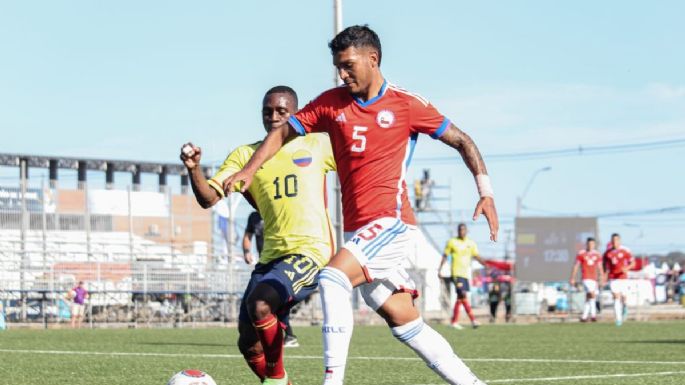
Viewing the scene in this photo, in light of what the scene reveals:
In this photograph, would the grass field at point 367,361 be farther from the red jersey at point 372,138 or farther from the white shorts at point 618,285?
the white shorts at point 618,285

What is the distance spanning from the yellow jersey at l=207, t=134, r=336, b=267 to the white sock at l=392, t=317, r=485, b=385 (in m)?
1.37

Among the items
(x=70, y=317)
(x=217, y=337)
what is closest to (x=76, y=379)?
(x=217, y=337)

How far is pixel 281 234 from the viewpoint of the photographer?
25.0 feet

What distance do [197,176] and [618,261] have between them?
23.0 metres

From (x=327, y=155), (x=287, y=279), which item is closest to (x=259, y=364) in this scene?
(x=287, y=279)

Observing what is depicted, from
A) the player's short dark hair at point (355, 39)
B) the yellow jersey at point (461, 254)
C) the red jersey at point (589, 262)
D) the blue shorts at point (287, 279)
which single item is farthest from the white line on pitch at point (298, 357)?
the red jersey at point (589, 262)

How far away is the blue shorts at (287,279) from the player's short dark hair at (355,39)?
5.33ft

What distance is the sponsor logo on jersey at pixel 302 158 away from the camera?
776 cm

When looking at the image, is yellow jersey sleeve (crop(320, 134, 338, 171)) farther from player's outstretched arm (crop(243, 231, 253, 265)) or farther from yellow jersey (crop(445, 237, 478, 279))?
yellow jersey (crop(445, 237, 478, 279))

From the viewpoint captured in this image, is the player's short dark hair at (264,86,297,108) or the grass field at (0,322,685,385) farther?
the grass field at (0,322,685,385)

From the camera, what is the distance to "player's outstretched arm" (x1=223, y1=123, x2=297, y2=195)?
6051 millimetres

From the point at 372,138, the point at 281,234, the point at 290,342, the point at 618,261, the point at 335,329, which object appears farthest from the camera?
the point at 618,261

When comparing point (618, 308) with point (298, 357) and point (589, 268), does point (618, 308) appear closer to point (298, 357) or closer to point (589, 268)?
point (589, 268)

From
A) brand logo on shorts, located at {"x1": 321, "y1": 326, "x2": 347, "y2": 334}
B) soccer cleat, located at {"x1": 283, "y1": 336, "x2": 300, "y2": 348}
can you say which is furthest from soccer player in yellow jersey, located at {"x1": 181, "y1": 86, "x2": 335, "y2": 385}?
soccer cleat, located at {"x1": 283, "y1": 336, "x2": 300, "y2": 348}
